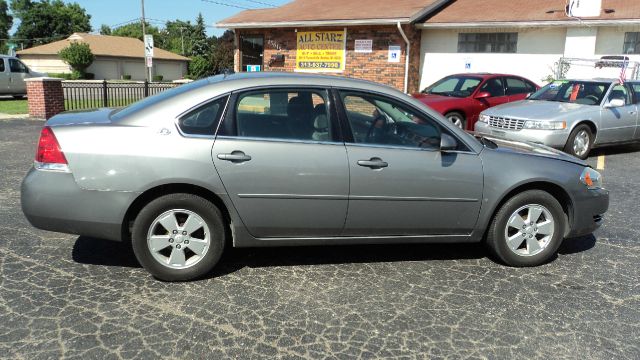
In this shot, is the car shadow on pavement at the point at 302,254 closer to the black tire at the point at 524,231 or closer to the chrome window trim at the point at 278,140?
the black tire at the point at 524,231

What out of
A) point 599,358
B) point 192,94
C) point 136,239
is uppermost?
point 192,94

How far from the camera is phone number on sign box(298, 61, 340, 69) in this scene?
18.8m

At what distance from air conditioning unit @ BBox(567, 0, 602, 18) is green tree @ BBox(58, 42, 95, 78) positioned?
4428 centimetres

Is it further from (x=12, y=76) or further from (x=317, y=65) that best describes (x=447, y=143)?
(x=12, y=76)

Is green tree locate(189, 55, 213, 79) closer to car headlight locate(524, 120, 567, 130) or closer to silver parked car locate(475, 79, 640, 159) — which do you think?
silver parked car locate(475, 79, 640, 159)

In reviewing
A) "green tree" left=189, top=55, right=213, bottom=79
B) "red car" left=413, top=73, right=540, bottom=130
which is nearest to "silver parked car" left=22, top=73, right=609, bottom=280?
"red car" left=413, top=73, right=540, bottom=130

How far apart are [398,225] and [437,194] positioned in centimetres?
39

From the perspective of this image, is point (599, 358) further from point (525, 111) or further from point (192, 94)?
point (525, 111)

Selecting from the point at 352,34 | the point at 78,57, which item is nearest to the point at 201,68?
the point at 78,57

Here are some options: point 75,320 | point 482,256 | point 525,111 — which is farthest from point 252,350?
point 525,111

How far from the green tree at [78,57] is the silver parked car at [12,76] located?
27926 millimetres

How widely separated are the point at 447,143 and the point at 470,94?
8220 mm

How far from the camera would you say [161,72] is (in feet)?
197

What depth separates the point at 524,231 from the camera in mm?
4363
